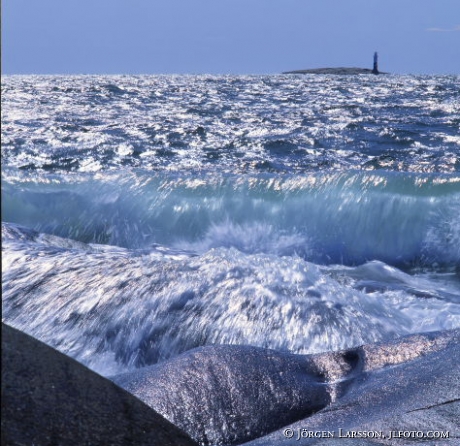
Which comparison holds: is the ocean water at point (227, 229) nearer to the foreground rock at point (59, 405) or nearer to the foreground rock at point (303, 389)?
the foreground rock at point (59, 405)

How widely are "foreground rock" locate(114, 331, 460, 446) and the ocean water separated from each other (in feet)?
2.45

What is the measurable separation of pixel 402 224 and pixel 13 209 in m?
4.24

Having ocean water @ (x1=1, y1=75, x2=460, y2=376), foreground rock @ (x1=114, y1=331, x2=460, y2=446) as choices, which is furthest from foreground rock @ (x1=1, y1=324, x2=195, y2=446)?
foreground rock @ (x1=114, y1=331, x2=460, y2=446)

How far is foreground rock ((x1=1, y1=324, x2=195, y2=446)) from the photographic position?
1.20 meters

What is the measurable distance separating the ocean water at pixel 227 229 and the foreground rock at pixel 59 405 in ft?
1.58

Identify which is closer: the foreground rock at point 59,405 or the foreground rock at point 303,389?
the foreground rock at point 59,405

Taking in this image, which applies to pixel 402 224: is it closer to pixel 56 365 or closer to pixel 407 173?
pixel 407 173

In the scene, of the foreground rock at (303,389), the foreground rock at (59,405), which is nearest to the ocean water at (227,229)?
the foreground rock at (59,405)

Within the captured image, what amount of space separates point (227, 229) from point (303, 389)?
5582mm

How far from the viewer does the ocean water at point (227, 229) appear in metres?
3.74

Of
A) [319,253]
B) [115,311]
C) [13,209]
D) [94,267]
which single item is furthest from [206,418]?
[13,209]

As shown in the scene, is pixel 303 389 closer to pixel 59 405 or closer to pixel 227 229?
pixel 59 405

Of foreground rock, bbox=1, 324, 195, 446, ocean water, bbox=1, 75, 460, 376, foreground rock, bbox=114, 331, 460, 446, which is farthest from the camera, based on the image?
ocean water, bbox=1, 75, 460, 376

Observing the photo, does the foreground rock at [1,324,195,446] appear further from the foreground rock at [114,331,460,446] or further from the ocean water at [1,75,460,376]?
the foreground rock at [114,331,460,446]
